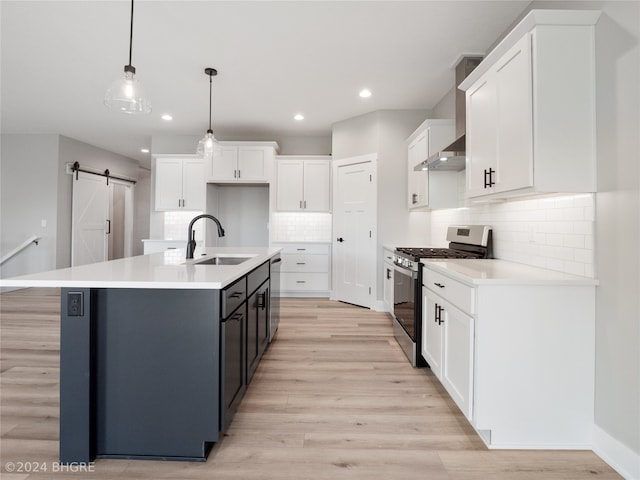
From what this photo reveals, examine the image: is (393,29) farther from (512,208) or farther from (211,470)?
(211,470)

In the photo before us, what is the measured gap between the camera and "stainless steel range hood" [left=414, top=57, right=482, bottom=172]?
2.90 m

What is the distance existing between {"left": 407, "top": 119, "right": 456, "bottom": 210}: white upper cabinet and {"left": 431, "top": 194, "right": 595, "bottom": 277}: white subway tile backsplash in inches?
32.8

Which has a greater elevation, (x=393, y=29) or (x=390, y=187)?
(x=393, y=29)

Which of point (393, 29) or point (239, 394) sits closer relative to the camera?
point (239, 394)

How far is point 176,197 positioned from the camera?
5695mm

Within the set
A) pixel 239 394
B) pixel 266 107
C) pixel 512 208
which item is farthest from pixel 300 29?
pixel 239 394

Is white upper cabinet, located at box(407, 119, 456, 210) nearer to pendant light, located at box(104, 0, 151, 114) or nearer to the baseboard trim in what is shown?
the baseboard trim

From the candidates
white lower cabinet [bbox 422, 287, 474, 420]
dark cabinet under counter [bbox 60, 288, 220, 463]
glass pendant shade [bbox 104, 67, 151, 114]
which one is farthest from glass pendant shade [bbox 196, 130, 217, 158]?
white lower cabinet [bbox 422, 287, 474, 420]

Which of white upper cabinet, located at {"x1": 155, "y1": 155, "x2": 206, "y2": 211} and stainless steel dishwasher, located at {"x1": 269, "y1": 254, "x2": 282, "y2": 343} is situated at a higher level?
white upper cabinet, located at {"x1": 155, "y1": 155, "x2": 206, "y2": 211}

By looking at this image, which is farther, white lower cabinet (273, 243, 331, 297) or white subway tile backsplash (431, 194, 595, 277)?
white lower cabinet (273, 243, 331, 297)

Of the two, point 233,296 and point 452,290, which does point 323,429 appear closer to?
point 233,296

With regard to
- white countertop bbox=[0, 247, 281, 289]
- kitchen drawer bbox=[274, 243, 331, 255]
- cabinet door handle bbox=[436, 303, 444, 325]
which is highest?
kitchen drawer bbox=[274, 243, 331, 255]

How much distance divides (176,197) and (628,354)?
5797 mm

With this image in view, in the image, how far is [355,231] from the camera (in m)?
4.94
